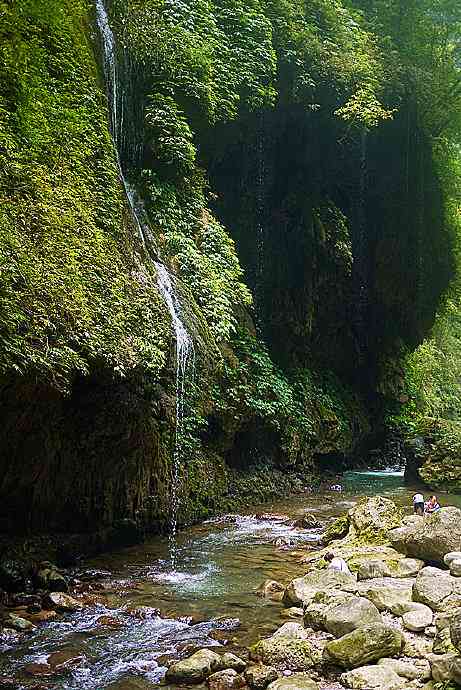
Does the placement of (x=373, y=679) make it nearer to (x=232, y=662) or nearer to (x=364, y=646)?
(x=364, y=646)

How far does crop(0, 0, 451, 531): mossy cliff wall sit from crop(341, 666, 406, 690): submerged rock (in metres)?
3.89

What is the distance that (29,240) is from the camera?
24.5 feet

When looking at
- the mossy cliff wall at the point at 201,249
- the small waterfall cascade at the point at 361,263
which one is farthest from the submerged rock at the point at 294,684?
the small waterfall cascade at the point at 361,263

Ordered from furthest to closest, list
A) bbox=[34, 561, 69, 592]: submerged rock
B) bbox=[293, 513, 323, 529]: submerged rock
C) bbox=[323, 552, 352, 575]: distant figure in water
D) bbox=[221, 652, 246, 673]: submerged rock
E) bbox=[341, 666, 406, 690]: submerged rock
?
bbox=[293, 513, 323, 529]: submerged rock → bbox=[323, 552, 352, 575]: distant figure in water → bbox=[34, 561, 69, 592]: submerged rock → bbox=[221, 652, 246, 673]: submerged rock → bbox=[341, 666, 406, 690]: submerged rock

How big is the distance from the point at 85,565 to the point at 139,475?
1.47 m

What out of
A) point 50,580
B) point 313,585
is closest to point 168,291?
point 50,580

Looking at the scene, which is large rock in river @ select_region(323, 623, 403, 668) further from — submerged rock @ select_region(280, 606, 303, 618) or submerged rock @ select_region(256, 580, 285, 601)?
submerged rock @ select_region(256, 580, 285, 601)

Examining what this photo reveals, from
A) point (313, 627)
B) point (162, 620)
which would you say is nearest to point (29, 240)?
point (162, 620)

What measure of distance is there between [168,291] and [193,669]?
631cm

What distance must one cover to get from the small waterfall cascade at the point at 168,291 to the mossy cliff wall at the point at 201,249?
0.73 feet

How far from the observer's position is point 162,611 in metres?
6.79

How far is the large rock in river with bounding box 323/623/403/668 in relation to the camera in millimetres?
5191

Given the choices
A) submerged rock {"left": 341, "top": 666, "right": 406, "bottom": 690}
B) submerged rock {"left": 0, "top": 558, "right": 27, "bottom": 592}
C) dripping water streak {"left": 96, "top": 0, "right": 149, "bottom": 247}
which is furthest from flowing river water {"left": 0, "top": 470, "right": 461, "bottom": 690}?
dripping water streak {"left": 96, "top": 0, "right": 149, "bottom": 247}

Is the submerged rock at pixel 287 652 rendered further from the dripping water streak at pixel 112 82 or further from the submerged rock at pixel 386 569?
the dripping water streak at pixel 112 82
